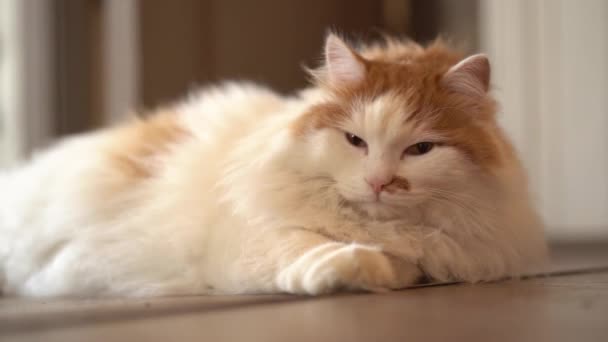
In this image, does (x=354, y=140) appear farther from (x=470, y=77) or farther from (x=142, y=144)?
(x=142, y=144)

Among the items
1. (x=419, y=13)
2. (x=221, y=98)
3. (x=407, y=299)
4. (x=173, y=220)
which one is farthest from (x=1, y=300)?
(x=419, y=13)

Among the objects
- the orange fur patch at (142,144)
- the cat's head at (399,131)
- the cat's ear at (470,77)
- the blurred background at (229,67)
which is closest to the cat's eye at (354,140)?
the cat's head at (399,131)

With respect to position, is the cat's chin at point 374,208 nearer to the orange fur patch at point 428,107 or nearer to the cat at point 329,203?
the cat at point 329,203

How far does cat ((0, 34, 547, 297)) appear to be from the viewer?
1237 millimetres

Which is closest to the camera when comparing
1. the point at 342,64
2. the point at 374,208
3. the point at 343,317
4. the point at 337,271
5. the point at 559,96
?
the point at 343,317

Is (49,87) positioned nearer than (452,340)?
No

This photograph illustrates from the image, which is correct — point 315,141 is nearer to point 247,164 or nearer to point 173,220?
point 247,164

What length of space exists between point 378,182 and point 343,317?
12.5 inches

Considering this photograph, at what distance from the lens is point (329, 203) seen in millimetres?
1296

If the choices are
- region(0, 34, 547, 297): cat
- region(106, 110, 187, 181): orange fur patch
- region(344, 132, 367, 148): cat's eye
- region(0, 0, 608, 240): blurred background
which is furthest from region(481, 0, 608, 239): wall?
region(344, 132, 367, 148): cat's eye

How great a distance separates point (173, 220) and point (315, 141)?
0.41 metres

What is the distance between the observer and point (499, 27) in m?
3.11

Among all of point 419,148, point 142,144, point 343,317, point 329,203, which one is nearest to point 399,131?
point 419,148

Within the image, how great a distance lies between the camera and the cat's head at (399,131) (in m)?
1.23
